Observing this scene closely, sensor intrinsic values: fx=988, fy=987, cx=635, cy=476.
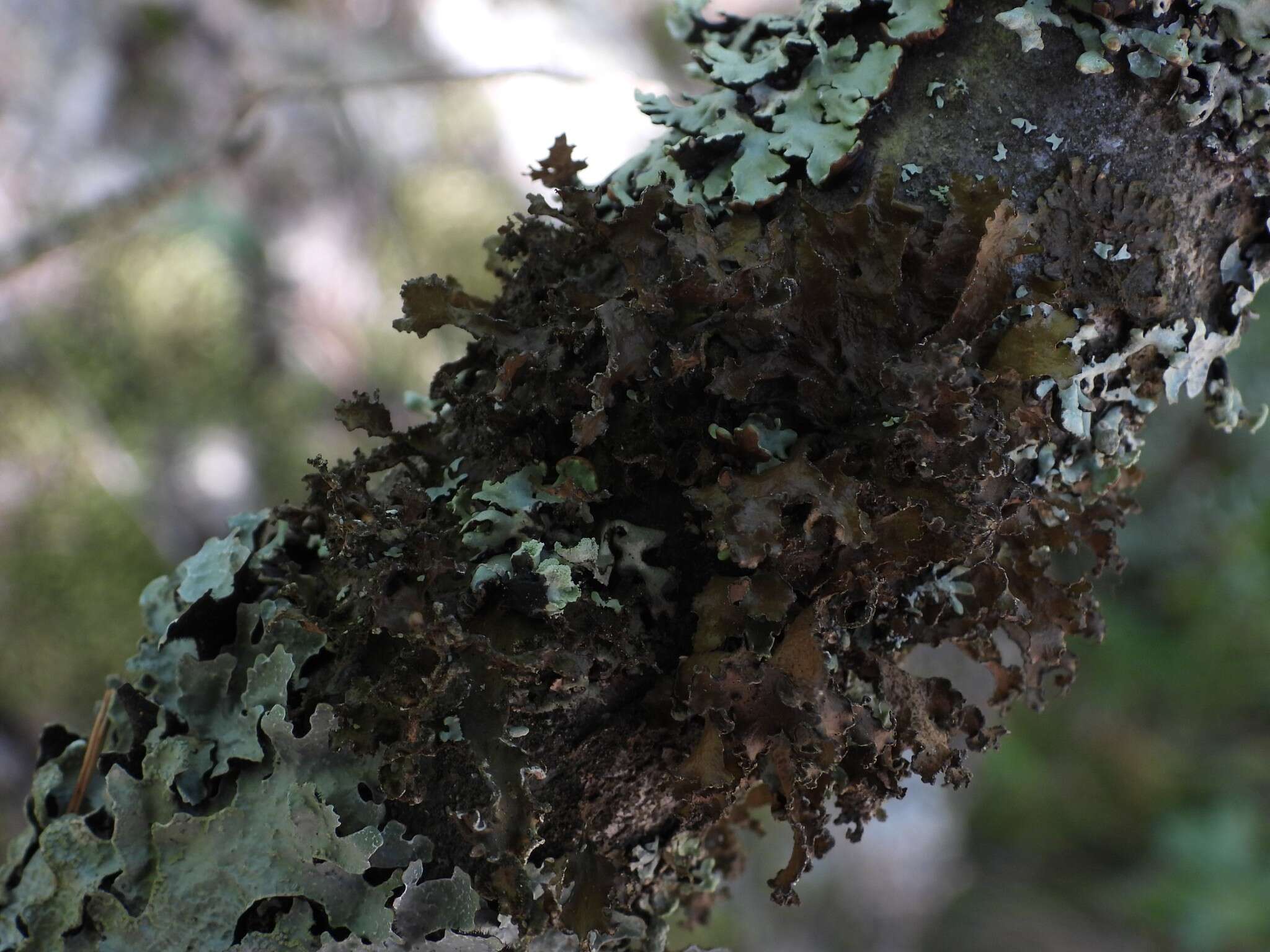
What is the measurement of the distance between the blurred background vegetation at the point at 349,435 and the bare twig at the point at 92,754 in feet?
6.42

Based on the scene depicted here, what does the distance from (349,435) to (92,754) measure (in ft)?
8.12

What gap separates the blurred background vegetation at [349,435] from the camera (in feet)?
9.53

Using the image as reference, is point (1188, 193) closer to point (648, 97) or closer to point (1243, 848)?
point (648, 97)

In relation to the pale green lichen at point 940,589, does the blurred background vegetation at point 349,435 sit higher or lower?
higher

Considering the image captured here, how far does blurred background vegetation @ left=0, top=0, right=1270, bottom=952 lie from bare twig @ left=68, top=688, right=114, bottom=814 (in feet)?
6.42

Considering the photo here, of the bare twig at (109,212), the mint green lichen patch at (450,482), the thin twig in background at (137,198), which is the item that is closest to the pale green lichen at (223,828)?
the mint green lichen patch at (450,482)

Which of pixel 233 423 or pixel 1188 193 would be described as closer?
pixel 1188 193

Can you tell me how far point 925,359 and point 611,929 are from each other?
47 centimetres

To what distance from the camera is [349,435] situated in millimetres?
3223

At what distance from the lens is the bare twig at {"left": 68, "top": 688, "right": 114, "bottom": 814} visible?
2.61 ft

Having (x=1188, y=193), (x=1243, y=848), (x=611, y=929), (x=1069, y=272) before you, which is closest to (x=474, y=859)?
(x=611, y=929)

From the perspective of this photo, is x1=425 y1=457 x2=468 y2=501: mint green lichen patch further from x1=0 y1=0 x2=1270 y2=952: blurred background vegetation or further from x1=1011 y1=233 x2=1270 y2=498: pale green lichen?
x1=0 y1=0 x2=1270 y2=952: blurred background vegetation

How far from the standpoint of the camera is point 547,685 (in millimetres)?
643

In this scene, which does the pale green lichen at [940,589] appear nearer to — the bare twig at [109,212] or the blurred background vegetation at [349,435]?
the bare twig at [109,212]
